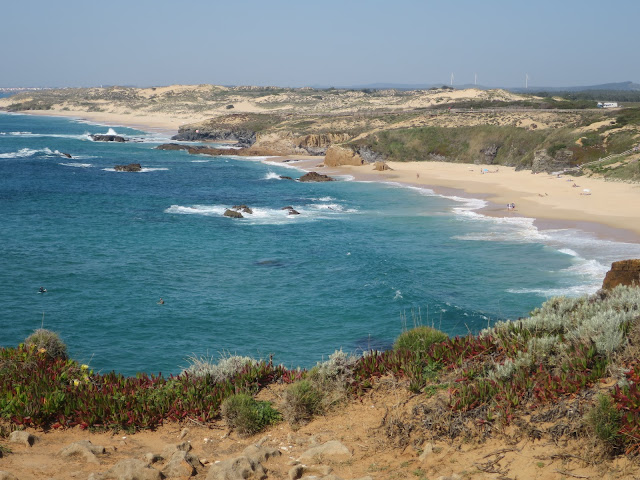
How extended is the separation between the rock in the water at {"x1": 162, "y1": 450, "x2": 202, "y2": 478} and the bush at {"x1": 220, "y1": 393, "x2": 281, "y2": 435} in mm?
989

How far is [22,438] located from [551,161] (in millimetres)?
54882

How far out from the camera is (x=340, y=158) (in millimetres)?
66750

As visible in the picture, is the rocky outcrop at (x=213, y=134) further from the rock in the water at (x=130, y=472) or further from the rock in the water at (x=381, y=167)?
the rock in the water at (x=130, y=472)

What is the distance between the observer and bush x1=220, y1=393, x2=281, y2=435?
27.4 ft

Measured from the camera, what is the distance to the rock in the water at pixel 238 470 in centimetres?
684

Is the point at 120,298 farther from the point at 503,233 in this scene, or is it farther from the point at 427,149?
the point at 427,149

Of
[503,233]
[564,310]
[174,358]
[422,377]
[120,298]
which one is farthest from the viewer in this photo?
[503,233]

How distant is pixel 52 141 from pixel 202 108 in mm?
58221

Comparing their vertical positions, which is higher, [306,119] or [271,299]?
[306,119]

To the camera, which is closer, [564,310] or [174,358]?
[564,310]

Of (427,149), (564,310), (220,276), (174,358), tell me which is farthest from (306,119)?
(564,310)

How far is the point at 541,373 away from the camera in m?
8.02

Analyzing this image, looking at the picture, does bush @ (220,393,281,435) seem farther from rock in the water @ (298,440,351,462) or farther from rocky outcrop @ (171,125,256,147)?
rocky outcrop @ (171,125,256,147)

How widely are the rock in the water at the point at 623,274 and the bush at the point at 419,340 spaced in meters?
5.95
